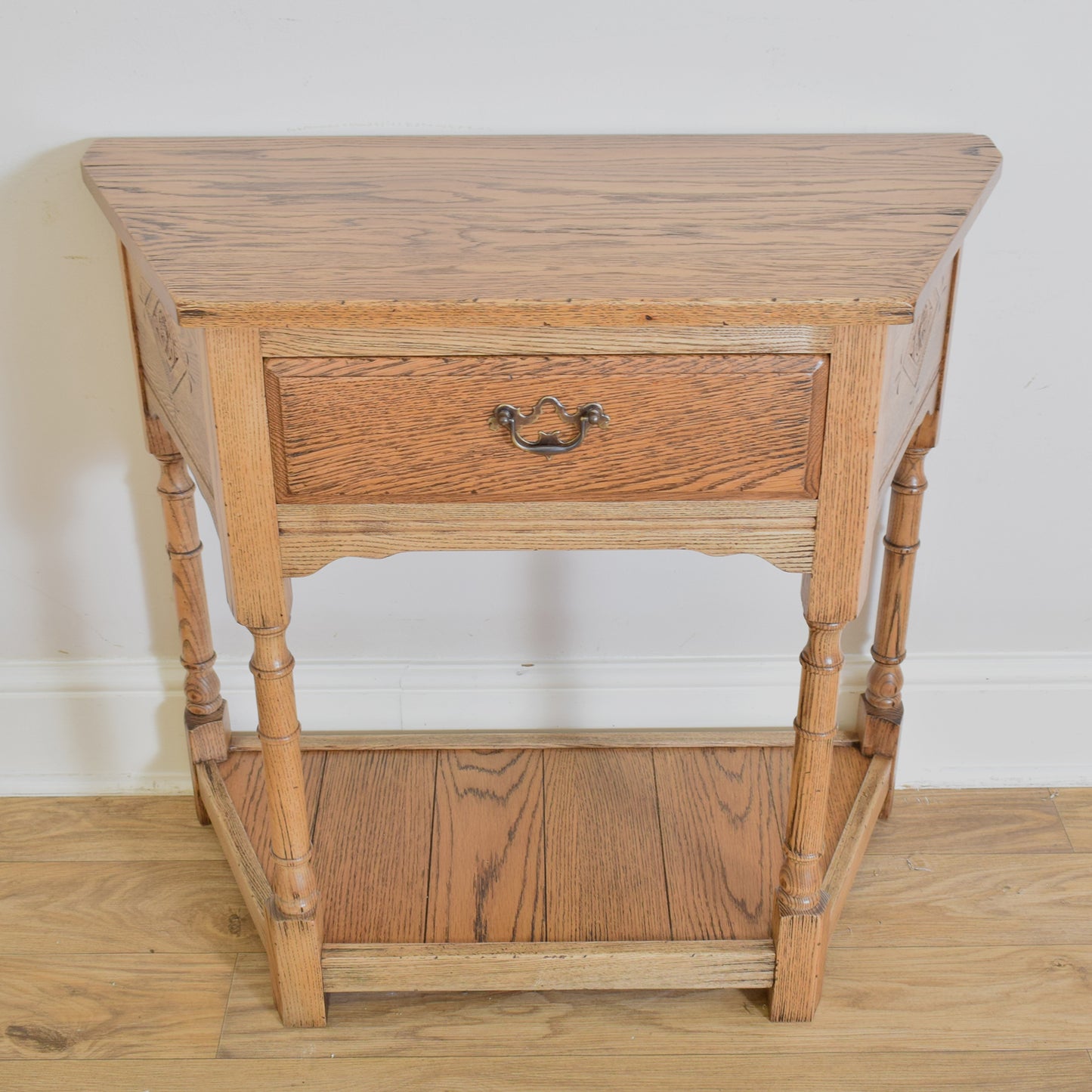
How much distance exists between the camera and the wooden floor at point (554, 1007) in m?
1.36

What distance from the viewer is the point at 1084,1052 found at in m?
1.38

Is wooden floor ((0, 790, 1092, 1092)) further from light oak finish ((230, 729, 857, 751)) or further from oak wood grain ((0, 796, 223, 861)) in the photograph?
light oak finish ((230, 729, 857, 751))

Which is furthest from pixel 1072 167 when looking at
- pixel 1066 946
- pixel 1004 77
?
pixel 1066 946

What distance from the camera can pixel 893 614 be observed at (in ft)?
5.30

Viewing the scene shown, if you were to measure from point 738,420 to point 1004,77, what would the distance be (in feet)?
2.11

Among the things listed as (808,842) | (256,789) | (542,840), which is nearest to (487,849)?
(542,840)

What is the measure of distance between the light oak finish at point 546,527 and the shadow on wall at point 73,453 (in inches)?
22.5

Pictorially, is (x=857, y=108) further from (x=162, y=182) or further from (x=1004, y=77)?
(x=162, y=182)

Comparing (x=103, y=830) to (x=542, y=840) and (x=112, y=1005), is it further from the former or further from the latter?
(x=542, y=840)

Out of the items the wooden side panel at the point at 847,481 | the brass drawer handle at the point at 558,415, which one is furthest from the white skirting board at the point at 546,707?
the brass drawer handle at the point at 558,415

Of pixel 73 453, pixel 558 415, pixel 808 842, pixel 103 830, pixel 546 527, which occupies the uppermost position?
pixel 558 415

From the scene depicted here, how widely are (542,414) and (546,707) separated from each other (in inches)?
30.7

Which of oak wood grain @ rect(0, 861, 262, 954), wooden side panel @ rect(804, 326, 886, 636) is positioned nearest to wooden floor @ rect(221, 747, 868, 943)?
oak wood grain @ rect(0, 861, 262, 954)

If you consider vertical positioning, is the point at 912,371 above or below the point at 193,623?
above
